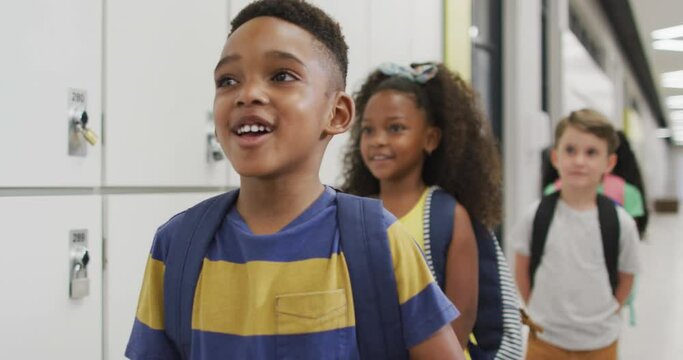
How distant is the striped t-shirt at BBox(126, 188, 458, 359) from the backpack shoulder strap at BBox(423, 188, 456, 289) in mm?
514

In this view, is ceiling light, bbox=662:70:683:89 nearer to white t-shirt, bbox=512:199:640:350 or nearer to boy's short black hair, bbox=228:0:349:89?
white t-shirt, bbox=512:199:640:350

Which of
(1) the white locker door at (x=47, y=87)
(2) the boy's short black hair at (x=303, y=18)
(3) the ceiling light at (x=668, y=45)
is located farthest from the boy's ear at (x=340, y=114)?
(3) the ceiling light at (x=668, y=45)

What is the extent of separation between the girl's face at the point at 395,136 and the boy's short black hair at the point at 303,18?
0.61m

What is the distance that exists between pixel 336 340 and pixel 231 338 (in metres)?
0.14

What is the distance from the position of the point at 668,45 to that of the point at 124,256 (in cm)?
1220

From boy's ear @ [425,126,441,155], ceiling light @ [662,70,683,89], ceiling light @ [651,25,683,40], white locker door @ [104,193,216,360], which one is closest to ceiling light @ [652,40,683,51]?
ceiling light @ [651,25,683,40]

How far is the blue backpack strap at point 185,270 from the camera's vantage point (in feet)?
3.04

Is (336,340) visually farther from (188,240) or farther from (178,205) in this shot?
(178,205)

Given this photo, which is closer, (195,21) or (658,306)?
(195,21)

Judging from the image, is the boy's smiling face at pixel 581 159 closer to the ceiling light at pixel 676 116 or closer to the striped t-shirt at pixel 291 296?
the striped t-shirt at pixel 291 296

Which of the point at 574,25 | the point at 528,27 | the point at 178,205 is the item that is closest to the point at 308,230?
the point at 178,205

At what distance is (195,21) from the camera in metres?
1.91

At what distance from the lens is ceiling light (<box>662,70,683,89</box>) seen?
1454 centimetres

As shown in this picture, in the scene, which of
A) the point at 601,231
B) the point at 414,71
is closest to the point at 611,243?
the point at 601,231
